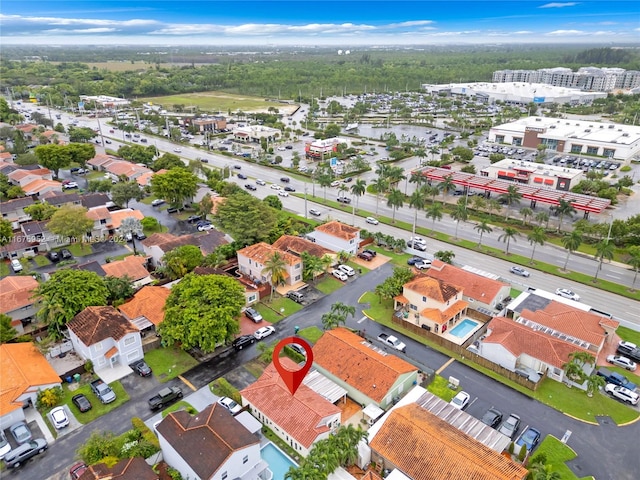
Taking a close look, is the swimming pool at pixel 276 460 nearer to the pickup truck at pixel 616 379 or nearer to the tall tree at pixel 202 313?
the tall tree at pixel 202 313

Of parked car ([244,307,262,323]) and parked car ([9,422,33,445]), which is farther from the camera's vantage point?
parked car ([244,307,262,323])

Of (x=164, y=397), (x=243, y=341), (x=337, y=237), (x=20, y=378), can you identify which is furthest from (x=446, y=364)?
(x=20, y=378)

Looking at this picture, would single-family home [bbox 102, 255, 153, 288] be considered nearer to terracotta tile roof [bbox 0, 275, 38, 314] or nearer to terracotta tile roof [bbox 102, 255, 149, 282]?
terracotta tile roof [bbox 102, 255, 149, 282]

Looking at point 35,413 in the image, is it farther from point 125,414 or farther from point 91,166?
point 91,166

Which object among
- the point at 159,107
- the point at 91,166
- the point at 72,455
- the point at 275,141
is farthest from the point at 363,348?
the point at 159,107

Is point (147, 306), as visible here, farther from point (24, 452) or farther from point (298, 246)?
point (298, 246)

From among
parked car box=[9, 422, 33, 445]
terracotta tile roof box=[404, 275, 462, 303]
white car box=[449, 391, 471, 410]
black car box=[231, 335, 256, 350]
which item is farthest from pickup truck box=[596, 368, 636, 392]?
parked car box=[9, 422, 33, 445]
